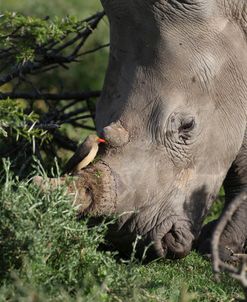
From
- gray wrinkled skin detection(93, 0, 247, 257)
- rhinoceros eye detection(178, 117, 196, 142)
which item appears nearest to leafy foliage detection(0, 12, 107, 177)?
gray wrinkled skin detection(93, 0, 247, 257)

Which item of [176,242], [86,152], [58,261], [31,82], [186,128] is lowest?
[31,82]

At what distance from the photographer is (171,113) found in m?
→ 5.93

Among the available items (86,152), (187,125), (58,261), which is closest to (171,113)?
(187,125)

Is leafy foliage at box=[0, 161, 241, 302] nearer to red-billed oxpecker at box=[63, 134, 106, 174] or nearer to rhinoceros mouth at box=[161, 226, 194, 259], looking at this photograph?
red-billed oxpecker at box=[63, 134, 106, 174]

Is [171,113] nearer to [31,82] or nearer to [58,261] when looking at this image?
[58,261]

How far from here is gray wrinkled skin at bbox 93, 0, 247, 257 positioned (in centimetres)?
582

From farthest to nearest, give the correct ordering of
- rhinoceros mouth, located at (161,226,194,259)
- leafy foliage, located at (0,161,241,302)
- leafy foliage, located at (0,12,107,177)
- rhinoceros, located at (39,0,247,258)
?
rhinoceros mouth, located at (161,226,194,259) < rhinoceros, located at (39,0,247,258) < leafy foliage, located at (0,12,107,177) < leafy foliage, located at (0,161,241,302)

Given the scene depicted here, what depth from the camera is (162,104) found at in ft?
19.5

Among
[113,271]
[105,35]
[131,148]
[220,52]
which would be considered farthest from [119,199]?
[105,35]

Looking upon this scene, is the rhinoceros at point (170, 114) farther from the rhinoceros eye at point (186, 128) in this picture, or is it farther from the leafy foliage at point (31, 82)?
the leafy foliage at point (31, 82)

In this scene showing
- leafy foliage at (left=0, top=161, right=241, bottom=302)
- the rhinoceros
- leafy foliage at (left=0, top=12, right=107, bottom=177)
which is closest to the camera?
leafy foliage at (left=0, top=161, right=241, bottom=302)

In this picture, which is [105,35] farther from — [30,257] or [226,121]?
[30,257]

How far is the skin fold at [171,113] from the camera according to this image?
5809mm

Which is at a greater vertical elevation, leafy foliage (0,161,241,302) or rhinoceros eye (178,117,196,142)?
rhinoceros eye (178,117,196,142)
